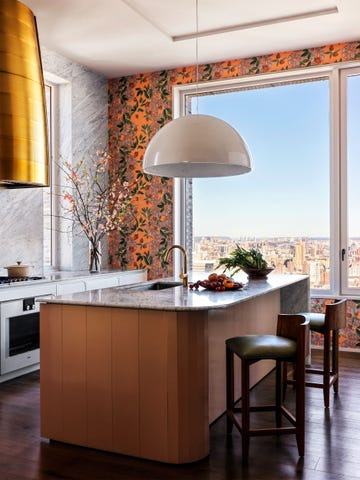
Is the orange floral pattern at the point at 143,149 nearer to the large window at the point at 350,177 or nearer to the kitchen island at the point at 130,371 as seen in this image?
the large window at the point at 350,177

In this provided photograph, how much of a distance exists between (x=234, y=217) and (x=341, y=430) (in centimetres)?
300

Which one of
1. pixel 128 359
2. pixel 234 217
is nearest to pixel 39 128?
pixel 128 359

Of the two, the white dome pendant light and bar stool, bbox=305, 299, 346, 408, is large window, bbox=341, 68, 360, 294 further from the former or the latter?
the white dome pendant light

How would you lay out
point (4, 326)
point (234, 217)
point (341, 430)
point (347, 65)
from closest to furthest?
point (341, 430) < point (4, 326) < point (347, 65) < point (234, 217)

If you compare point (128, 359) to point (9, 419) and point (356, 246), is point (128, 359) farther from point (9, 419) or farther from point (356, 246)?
point (356, 246)

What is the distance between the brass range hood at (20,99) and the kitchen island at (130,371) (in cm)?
74

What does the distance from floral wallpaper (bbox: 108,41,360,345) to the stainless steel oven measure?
1961 millimetres

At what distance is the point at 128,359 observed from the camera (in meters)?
2.84

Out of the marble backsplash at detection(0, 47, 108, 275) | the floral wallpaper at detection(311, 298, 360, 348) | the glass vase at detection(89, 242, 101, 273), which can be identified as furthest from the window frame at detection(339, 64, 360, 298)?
the marble backsplash at detection(0, 47, 108, 275)

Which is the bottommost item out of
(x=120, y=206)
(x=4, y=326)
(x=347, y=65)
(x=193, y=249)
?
(x=4, y=326)

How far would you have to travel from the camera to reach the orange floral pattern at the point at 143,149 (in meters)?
6.08

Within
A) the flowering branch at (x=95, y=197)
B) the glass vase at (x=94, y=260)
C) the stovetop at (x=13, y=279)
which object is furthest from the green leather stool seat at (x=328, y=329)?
the flowering branch at (x=95, y=197)

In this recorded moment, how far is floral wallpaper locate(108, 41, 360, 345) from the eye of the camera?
6074 mm

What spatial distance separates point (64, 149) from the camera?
5.78m
